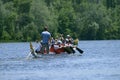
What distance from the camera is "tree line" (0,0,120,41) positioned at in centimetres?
11262

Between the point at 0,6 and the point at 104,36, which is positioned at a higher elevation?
the point at 0,6

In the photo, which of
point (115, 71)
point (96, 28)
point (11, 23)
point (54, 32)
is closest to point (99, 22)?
point (96, 28)

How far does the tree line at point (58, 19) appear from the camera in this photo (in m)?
113

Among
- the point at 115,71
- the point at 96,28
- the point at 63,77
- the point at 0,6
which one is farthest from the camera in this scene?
the point at 96,28

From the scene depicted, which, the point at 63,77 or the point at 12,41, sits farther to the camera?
the point at 12,41

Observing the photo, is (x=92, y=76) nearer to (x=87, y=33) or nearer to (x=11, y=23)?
(x=11, y=23)

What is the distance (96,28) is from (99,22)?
9.56ft

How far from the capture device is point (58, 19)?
129125 mm

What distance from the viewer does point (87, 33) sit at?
12750cm

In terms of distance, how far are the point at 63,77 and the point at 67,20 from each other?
10254 cm

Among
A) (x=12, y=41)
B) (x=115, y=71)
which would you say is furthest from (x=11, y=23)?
(x=115, y=71)

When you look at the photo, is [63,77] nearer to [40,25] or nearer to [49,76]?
[49,76]

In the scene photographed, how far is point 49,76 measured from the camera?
94.9 feet

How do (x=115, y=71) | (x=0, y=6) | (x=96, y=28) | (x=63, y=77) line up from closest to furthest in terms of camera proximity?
(x=63, y=77) < (x=115, y=71) < (x=0, y=6) < (x=96, y=28)
